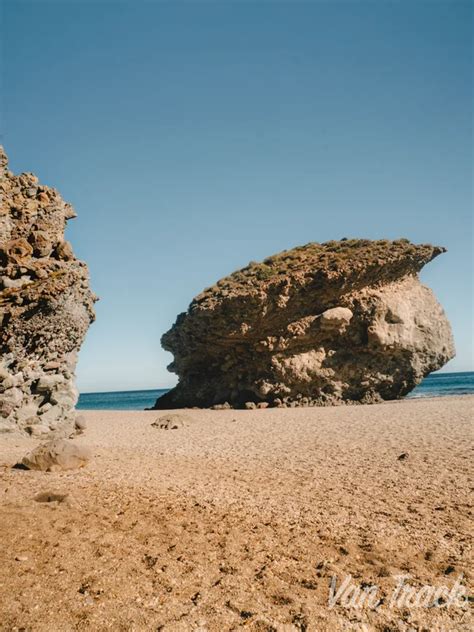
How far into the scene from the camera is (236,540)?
6750 millimetres

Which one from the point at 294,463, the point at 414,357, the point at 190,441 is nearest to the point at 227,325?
the point at 414,357

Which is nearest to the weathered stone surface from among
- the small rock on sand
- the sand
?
the sand

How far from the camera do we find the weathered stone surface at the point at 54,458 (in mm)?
11289

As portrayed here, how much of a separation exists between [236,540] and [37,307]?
1314cm

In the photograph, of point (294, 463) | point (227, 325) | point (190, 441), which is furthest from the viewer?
point (227, 325)

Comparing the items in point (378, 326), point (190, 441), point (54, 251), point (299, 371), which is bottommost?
point (190, 441)

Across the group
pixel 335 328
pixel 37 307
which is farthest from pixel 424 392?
pixel 37 307

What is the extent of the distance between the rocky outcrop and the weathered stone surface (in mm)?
24476

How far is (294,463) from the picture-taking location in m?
12.2

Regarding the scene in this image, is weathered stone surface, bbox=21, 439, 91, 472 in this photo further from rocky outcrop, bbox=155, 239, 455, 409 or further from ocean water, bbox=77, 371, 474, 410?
ocean water, bbox=77, 371, 474, 410

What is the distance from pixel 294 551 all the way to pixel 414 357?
31.3 meters

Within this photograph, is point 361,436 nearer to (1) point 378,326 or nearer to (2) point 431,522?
(2) point 431,522

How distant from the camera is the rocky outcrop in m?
34.3

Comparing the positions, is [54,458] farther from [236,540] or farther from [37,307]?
[37,307]
